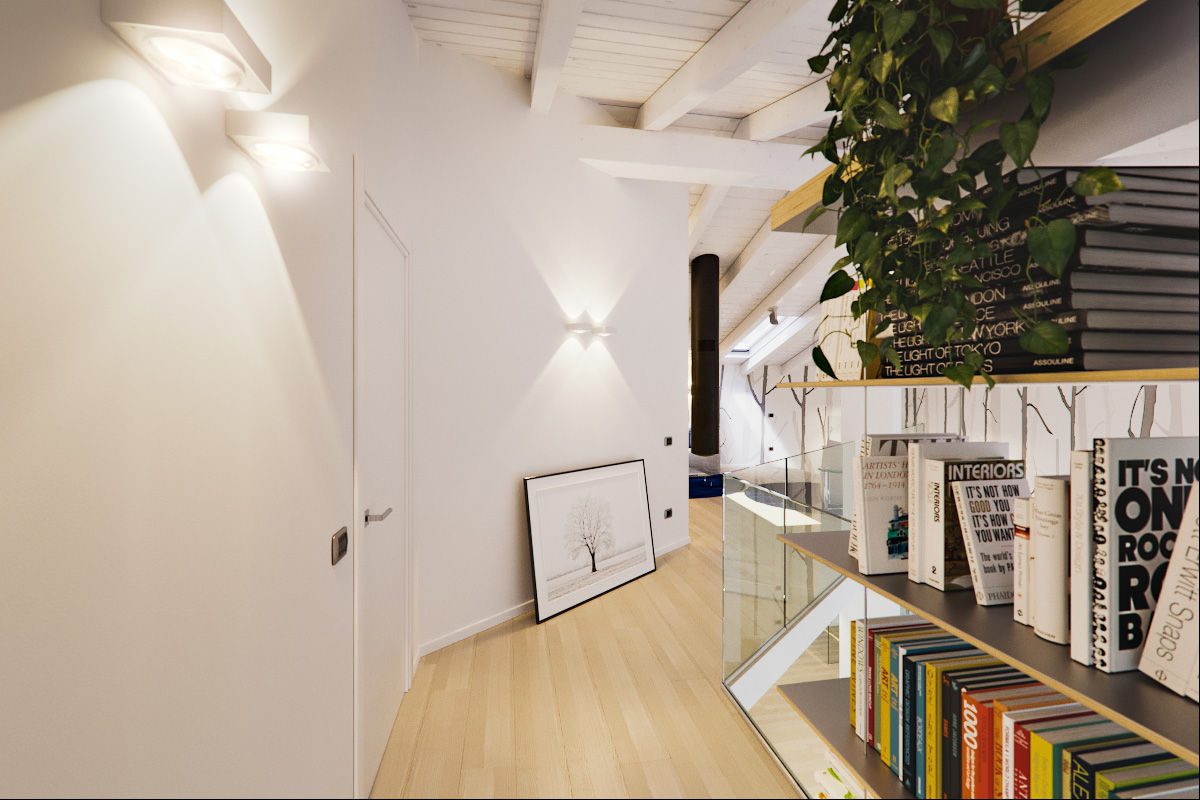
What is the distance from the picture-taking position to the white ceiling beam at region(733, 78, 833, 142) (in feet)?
8.75

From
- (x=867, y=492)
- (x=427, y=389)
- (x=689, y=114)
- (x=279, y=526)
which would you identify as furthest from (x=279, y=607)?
(x=689, y=114)

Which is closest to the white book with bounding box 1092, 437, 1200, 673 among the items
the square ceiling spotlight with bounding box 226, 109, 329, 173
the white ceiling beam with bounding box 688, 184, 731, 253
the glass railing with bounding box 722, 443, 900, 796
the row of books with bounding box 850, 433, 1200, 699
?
the row of books with bounding box 850, 433, 1200, 699

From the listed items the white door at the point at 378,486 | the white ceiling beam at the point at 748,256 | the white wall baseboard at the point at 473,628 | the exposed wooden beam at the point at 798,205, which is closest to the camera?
the white door at the point at 378,486

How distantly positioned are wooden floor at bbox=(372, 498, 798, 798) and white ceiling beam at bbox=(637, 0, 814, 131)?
218cm

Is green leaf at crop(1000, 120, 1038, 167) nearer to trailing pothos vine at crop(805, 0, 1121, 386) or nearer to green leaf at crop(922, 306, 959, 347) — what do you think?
trailing pothos vine at crop(805, 0, 1121, 386)

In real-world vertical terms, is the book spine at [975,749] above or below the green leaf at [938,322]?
below

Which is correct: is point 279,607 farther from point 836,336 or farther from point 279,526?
point 836,336

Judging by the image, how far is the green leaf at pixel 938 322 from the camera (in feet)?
2.50

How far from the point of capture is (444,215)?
225cm

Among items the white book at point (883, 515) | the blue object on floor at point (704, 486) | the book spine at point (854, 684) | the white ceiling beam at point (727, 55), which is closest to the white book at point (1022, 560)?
the white book at point (883, 515)

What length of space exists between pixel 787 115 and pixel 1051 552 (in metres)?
2.74

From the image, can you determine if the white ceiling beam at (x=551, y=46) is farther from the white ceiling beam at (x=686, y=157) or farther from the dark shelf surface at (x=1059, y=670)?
the dark shelf surface at (x=1059, y=670)

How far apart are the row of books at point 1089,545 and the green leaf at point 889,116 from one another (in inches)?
18.6

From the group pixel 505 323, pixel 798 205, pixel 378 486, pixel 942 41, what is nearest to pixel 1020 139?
pixel 942 41
